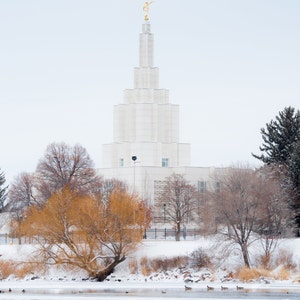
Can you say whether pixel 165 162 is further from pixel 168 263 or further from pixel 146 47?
pixel 168 263

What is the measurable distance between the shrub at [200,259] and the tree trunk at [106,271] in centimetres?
496

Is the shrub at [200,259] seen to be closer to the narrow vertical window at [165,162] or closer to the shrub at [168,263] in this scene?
the shrub at [168,263]

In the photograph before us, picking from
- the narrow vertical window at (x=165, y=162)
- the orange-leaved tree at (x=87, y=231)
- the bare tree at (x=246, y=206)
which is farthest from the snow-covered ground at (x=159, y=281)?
the narrow vertical window at (x=165, y=162)

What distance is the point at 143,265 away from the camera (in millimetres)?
80250

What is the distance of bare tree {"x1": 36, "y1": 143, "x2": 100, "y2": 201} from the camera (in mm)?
101438

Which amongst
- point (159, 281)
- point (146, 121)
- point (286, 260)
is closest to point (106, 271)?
point (159, 281)

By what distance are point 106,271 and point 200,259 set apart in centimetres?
659

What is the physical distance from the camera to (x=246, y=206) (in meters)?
81.2

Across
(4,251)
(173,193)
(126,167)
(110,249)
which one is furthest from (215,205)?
(126,167)

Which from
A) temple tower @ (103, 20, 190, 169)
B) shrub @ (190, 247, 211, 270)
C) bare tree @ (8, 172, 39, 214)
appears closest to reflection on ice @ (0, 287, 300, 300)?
shrub @ (190, 247, 211, 270)

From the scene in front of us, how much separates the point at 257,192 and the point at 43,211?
15.4 m

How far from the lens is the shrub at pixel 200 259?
79.6 meters

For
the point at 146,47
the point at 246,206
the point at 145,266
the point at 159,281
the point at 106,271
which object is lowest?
the point at 159,281

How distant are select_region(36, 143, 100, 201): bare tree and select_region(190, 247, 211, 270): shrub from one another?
21329mm
